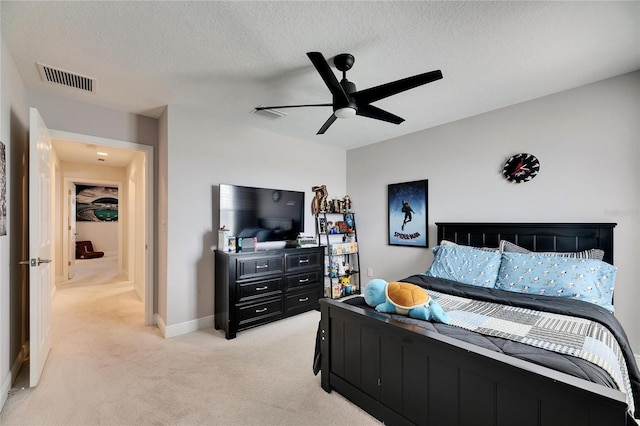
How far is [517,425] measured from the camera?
119cm

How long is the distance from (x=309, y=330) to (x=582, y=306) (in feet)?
8.07

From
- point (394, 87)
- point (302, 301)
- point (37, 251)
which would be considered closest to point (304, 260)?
point (302, 301)

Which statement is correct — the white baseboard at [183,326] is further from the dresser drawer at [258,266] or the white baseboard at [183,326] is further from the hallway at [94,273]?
the hallway at [94,273]

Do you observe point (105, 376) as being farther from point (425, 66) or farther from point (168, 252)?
point (425, 66)

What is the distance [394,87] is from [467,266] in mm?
1851

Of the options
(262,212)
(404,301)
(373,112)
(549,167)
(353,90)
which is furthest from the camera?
(262,212)

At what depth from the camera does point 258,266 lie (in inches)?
131

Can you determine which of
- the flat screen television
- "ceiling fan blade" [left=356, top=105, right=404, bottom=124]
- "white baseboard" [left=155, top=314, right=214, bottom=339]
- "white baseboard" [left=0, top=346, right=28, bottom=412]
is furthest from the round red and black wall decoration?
"white baseboard" [left=0, top=346, right=28, bottom=412]

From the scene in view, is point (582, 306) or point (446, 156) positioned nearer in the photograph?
point (582, 306)

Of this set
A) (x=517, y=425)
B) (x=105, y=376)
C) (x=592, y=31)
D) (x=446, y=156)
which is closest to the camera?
(x=517, y=425)

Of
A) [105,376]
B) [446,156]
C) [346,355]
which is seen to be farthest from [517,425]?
[446,156]

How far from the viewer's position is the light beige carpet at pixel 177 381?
186 centimetres

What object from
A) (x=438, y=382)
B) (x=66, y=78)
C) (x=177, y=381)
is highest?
(x=66, y=78)

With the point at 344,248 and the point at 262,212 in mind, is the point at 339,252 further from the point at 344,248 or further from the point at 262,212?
the point at 262,212
